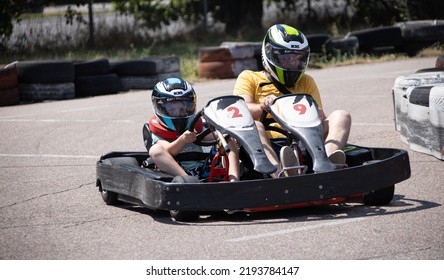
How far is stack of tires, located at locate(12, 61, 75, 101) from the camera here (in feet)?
47.8

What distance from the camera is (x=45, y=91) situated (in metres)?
14.8

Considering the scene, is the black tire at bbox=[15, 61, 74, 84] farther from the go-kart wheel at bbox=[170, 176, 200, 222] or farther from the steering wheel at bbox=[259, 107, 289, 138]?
the go-kart wheel at bbox=[170, 176, 200, 222]

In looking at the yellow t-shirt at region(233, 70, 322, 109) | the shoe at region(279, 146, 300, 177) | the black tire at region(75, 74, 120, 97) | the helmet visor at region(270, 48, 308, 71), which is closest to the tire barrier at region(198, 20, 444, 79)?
the black tire at region(75, 74, 120, 97)

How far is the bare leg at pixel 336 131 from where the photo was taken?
6.75 metres

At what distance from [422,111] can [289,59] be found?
2002 millimetres

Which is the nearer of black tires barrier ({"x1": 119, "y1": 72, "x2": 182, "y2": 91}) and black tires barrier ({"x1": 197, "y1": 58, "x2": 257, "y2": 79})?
black tires barrier ({"x1": 119, "y1": 72, "x2": 182, "y2": 91})

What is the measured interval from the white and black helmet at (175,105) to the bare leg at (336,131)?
1054 mm

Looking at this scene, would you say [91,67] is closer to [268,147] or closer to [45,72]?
[45,72]

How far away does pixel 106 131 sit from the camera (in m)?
11.3

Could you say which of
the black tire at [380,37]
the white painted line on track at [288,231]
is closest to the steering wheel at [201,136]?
the white painted line on track at [288,231]

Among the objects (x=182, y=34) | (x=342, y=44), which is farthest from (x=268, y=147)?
(x=182, y=34)

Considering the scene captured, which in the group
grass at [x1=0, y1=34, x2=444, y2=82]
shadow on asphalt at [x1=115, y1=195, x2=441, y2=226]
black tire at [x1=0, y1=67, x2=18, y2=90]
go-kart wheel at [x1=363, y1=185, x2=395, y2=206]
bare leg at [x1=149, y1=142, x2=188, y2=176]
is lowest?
grass at [x1=0, y1=34, x2=444, y2=82]

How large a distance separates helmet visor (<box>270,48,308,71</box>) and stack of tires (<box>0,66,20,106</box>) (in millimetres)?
7901

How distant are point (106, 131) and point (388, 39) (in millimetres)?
8529
